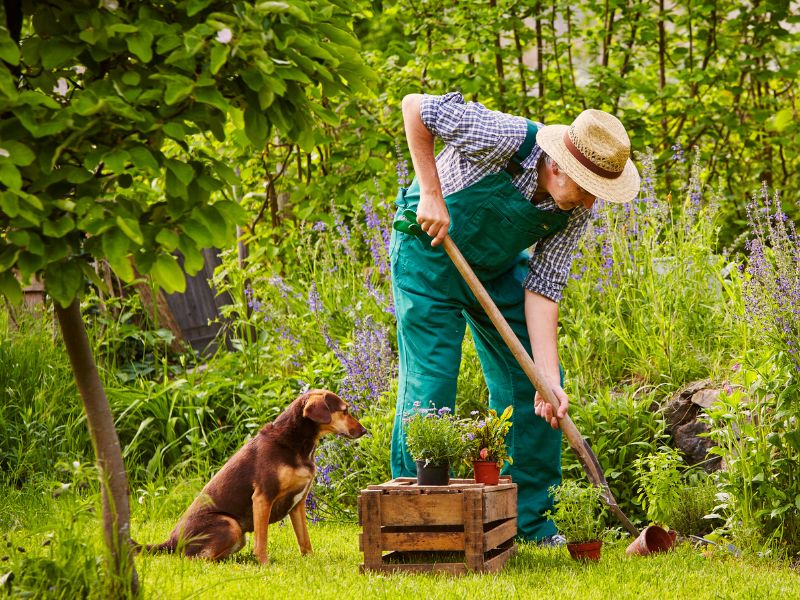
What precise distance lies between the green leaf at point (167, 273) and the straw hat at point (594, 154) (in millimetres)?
1753

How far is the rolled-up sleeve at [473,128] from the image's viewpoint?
12.6 feet

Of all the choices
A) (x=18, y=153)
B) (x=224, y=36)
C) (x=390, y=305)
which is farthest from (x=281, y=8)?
(x=390, y=305)

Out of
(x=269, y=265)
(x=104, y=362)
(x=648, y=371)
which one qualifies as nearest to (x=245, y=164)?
(x=269, y=265)

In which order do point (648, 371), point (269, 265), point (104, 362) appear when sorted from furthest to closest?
point (269, 265)
point (104, 362)
point (648, 371)

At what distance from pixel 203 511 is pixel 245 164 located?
4367 mm

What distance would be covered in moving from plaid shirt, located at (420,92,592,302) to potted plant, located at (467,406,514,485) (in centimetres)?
65

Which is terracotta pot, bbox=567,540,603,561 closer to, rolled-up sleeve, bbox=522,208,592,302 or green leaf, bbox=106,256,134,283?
rolled-up sleeve, bbox=522,208,592,302

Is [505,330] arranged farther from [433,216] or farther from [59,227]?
[59,227]

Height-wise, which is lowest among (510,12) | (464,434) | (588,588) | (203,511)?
(588,588)

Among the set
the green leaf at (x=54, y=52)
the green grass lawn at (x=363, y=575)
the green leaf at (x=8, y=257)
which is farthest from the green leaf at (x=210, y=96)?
the green grass lawn at (x=363, y=575)

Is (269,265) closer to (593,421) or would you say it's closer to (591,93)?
(591,93)

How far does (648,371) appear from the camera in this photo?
5.24 m

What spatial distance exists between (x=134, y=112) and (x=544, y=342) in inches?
89.2

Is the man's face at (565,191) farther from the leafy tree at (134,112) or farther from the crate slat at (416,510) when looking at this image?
the leafy tree at (134,112)
